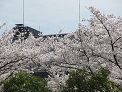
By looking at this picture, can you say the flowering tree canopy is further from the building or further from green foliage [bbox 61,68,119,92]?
the building

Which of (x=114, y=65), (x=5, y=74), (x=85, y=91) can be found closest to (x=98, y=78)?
(x=85, y=91)

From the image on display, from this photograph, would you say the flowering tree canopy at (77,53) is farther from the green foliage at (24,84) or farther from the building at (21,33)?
the building at (21,33)

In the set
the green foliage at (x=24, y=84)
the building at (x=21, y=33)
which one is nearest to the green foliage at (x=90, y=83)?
the green foliage at (x=24, y=84)

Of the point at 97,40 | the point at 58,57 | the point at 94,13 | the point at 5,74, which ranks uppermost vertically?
the point at 94,13

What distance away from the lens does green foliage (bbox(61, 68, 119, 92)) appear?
8227mm

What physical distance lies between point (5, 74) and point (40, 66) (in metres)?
1.59

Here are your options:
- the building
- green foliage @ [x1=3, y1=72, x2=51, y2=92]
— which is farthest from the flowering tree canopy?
the building

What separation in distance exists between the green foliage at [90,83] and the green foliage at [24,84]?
3.38 ft

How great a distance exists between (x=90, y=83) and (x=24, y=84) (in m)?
2.25

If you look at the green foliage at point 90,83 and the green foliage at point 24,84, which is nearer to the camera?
→ the green foliage at point 90,83

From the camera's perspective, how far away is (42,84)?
9.58 meters

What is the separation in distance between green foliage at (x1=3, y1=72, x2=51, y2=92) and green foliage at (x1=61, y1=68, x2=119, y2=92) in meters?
1.03

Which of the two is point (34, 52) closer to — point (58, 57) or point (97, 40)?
point (58, 57)

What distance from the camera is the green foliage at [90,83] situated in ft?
27.0
